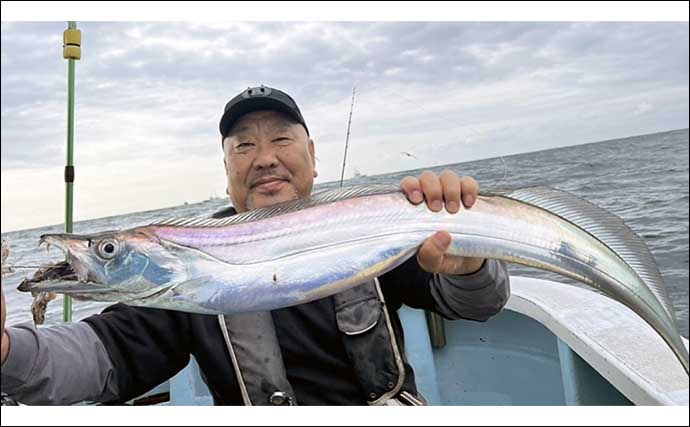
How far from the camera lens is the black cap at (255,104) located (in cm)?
228

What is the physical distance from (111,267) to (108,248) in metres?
0.05

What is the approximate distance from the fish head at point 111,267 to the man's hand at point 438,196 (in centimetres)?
66

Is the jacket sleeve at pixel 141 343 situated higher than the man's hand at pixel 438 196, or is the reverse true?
the man's hand at pixel 438 196

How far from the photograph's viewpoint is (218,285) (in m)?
1.36

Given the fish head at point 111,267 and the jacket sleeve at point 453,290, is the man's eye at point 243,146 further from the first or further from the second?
the fish head at point 111,267

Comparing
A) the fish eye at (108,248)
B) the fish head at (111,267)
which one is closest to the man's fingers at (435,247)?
the fish head at (111,267)

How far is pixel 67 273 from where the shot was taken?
4.34ft

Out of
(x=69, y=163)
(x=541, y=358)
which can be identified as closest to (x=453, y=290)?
→ (x=541, y=358)

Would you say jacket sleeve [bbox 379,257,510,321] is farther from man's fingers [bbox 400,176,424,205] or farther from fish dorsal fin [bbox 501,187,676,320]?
man's fingers [bbox 400,176,424,205]

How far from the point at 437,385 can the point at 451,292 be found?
1.86m

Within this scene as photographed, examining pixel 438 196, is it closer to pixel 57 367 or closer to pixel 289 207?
pixel 289 207

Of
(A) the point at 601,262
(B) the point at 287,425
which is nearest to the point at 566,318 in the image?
(A) the point at 601,262

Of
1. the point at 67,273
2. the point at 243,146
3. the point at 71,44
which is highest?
the point at 71,44

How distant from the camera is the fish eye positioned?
4.36 feet
